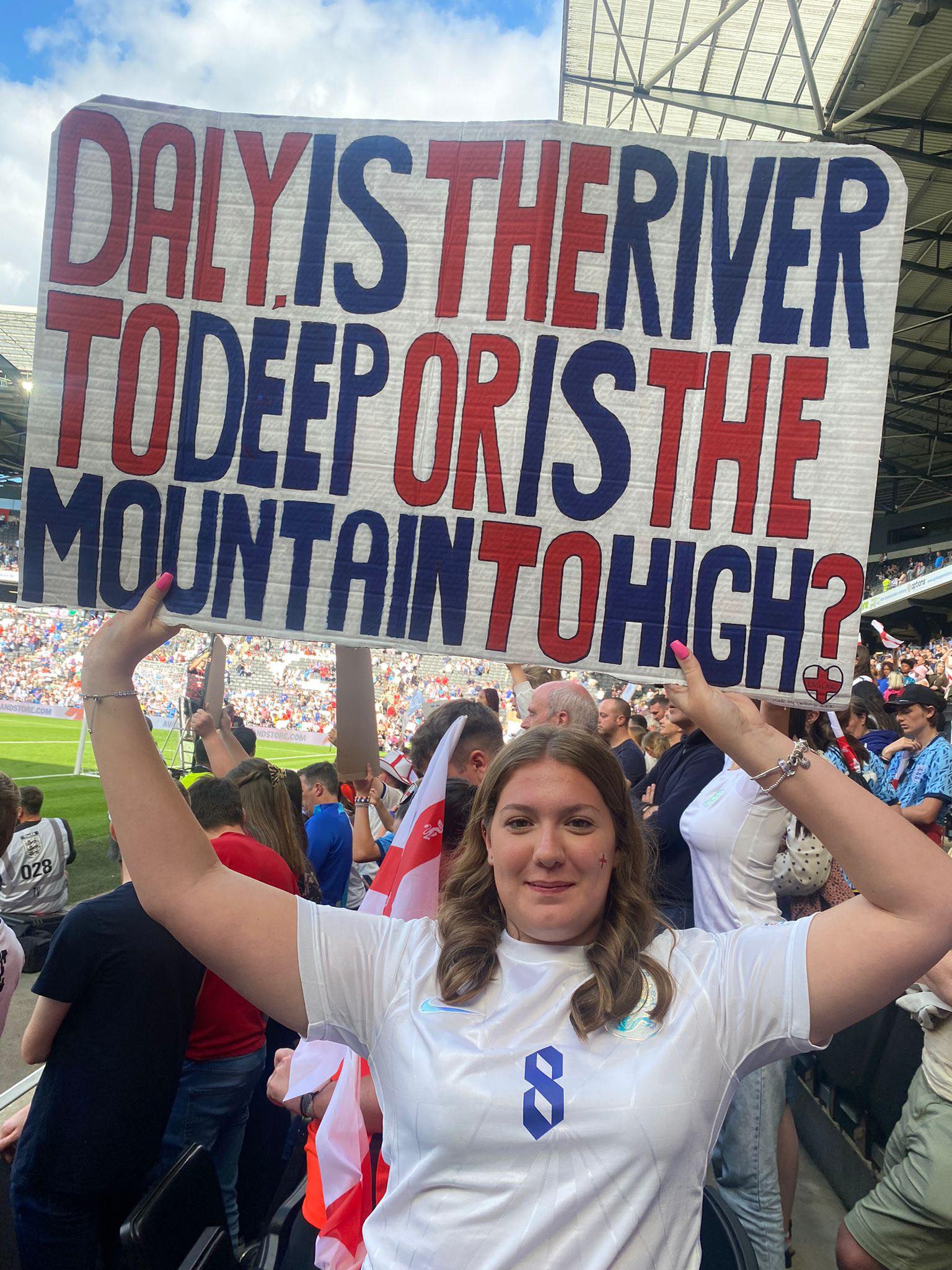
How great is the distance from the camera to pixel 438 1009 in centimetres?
155

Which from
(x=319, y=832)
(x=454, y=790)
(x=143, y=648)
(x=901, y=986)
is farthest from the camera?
(x=319, y=832)

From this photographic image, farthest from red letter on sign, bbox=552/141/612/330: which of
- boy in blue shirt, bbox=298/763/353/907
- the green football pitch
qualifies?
boy in blue shirt, bbox=298/763/353/907

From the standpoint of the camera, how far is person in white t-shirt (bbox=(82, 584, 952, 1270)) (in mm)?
1394

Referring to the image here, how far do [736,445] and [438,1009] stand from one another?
1251mm

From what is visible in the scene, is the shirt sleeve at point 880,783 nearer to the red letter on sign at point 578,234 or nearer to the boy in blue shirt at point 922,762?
the boy in blue shirt at point 922,762

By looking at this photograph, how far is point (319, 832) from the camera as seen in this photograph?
4926 millimetres

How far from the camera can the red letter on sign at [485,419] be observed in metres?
2.05

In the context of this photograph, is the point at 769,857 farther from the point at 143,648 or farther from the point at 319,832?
the point at 319,832

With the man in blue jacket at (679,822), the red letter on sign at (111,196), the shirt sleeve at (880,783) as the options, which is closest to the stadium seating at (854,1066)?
the man in blue jacket at (679,822)

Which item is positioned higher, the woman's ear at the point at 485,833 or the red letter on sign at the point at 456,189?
the red letter on sign at the point at 456,189

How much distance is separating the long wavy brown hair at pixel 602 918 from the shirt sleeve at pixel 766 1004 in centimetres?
10

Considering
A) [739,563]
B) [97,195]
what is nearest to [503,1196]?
[739,563]

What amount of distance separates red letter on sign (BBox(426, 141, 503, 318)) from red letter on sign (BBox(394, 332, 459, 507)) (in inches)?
3.5

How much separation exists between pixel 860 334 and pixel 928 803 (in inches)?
155
